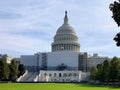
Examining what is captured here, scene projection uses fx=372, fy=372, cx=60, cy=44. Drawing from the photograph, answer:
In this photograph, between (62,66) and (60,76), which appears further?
(62,66)

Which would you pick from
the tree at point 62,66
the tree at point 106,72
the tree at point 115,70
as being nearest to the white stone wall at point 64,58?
the tree at point 62,66

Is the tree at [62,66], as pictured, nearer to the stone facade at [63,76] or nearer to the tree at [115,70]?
the stone facade at [63,76]

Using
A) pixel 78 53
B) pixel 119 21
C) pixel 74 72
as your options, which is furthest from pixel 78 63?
pixel 119 21

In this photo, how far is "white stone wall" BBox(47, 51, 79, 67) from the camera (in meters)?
194

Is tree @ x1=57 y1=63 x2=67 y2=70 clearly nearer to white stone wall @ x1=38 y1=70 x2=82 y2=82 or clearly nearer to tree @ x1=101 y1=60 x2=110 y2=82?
white stone wall @ x1=38 y1=70 x2=82 y2=82

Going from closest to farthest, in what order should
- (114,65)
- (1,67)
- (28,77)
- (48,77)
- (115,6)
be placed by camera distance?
(115,6) < (114,65) < (1,67) < (28,77) < (48,77)

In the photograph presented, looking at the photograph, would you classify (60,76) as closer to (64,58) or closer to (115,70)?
(64,58)

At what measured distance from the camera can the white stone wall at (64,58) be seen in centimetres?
19438

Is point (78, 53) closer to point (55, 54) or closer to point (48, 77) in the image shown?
point (55, 54)

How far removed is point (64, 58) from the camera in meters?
196

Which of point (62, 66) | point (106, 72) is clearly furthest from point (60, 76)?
point (106, 72)

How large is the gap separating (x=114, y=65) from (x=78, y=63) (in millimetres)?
102999

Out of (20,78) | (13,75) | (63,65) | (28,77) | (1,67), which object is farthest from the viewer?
(63,65)

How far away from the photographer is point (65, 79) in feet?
581
